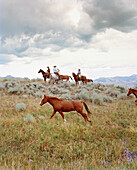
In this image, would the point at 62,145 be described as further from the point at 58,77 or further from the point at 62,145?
the point at 58,77

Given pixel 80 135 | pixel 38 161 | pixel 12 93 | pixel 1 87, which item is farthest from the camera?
pixel 1 87

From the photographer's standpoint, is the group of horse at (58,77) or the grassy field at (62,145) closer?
the grassy field at (62,145)

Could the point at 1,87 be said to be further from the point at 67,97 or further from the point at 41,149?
the point at 41,149

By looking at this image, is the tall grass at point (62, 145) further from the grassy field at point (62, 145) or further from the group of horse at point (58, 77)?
the group of horse at point (58, 77)

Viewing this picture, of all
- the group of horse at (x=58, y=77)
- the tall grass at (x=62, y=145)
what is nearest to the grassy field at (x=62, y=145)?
the tall grass at (x=62, y=145)

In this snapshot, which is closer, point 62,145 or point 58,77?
point 62,145

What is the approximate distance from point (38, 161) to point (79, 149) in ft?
4.36

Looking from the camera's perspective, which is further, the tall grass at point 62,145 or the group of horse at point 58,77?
the group of horse at point 58,77

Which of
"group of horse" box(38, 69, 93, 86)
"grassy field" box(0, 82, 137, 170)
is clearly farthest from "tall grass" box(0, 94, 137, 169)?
"group of horse" box(38, 69, 93, 86)

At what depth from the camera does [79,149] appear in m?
4.45

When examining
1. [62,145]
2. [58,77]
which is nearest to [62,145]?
[62,145]

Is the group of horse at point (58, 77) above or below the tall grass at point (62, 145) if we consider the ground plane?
above

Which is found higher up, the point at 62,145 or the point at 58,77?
the point at 58,77

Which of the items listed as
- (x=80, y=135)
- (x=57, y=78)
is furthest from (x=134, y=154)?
(x=57, y=78)
